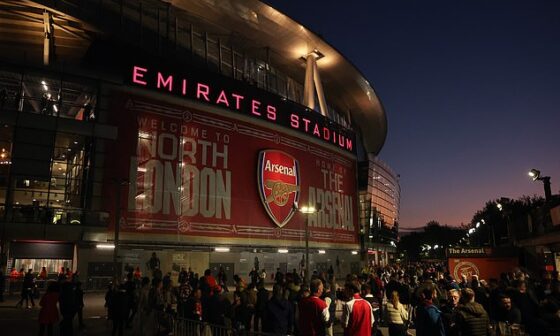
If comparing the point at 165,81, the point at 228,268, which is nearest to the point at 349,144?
the point at 228,268

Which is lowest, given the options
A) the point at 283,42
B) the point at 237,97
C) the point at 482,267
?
the point at 482,267

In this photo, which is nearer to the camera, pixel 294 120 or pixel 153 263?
pixel 153 263

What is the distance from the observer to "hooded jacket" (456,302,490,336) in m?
6.49

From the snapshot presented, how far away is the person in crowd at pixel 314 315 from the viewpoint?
7125 mm

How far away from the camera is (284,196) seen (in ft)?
124

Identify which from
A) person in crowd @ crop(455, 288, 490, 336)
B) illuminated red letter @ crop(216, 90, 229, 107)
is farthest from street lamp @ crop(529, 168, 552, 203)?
illuminated red letter @ crop(216, 90, 229, 107)

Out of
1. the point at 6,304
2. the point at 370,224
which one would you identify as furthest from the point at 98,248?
the point at 370,224

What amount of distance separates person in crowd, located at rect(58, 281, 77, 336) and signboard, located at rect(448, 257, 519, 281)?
1530 centimetres

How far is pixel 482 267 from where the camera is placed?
19.1 metres

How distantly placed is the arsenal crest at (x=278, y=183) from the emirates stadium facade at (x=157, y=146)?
12 centimetres

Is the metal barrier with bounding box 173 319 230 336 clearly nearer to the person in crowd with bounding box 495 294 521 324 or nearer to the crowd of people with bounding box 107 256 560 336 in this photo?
the crowd of people with bounding box 107 256 560 336

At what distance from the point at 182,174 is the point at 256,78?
18.6m

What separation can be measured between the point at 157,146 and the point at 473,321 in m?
26.3

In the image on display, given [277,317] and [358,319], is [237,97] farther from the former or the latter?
[358,319]
